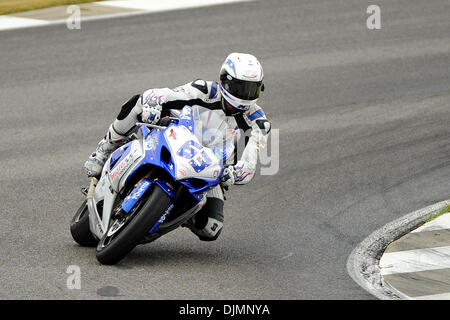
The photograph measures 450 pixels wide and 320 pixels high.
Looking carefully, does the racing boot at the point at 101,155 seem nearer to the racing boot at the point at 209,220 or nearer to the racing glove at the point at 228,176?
the racing boot at the point at 209,220

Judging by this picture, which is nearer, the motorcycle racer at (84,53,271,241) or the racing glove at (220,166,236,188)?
the racing glove at (220,166,236,188)

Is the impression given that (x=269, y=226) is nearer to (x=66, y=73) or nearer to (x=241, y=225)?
(x=241, y=225)

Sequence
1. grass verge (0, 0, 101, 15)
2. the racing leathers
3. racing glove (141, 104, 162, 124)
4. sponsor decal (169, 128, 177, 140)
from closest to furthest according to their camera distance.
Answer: sponsor decal (169, 128, 177, 140) < racing glove (141, 104, 162, 124) < the racing leathers < grass verge (0, 0, 101, 15)

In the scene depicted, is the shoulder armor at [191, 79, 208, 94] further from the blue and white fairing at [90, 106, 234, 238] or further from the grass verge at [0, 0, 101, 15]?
the grass verge at [0, 0, 101, 15]

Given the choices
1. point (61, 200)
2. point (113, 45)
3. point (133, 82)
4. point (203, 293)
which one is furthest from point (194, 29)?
point (203, 293)

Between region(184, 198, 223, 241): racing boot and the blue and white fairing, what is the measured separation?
1.48 feet

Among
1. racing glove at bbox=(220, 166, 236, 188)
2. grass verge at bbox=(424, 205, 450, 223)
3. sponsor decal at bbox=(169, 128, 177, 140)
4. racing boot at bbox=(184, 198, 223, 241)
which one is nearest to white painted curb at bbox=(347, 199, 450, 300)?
grass verge at bbox=(424, 205, 450, 223)

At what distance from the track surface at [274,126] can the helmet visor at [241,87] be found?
4.77 ft

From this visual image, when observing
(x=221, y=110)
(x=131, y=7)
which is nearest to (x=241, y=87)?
(x=221, y=110)

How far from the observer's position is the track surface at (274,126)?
7.42m

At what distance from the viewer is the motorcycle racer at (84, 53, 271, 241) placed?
748 centimetres

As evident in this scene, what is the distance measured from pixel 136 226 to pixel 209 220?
1.03 meters

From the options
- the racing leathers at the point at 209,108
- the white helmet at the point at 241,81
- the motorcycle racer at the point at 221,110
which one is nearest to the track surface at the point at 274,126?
the racing leathers at the point at 209,108
